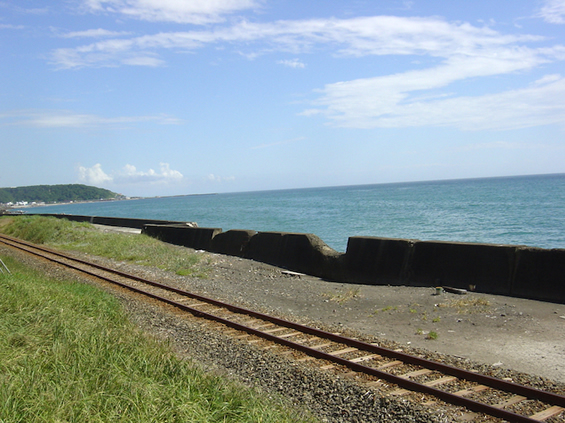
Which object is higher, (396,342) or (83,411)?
(83,411)

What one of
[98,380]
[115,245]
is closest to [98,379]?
[98,380]

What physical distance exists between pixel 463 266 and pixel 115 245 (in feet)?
50.5

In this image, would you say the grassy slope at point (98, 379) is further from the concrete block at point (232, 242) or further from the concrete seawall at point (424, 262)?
the concrete block at point (232, 242)

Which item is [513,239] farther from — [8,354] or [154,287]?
[8,354]

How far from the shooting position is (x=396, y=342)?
7934 mm


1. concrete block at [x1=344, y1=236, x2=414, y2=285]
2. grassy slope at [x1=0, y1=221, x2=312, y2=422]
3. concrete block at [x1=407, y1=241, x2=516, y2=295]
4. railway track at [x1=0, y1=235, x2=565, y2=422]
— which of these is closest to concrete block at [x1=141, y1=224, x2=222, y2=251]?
concrete block at [x1=344, y1=236, x2=414, y2=285]

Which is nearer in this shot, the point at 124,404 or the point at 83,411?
the point at 83,411

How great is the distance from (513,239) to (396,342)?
29.0 metres

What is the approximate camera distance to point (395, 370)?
259 inches

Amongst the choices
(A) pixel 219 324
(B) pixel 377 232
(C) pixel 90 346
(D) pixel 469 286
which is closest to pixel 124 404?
(C) pixel 90 346

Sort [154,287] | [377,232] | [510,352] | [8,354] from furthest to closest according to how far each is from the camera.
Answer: [377,232]
[154,287]
[510,352]
[8,354]

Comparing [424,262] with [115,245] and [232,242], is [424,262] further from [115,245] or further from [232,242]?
[115,245]

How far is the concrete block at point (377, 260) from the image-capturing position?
12609mm

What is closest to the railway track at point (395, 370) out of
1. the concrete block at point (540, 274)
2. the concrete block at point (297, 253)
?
the concrete block at point (540, 274)
